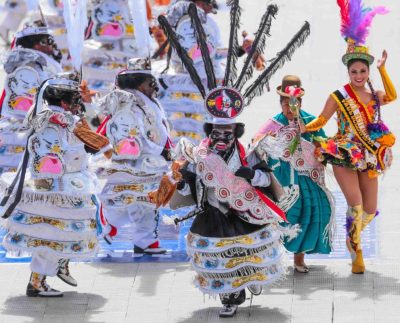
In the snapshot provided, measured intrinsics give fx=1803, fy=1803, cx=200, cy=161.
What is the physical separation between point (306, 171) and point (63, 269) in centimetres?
220

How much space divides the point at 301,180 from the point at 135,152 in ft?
5.15

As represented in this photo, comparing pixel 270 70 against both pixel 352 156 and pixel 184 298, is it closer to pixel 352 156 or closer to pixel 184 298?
pixel 352 156

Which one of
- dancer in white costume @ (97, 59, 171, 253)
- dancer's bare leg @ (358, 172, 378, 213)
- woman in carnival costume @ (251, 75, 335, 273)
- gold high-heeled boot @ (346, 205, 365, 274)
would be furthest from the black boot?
dancer's bare leg @ (358, 172, 378, 213)

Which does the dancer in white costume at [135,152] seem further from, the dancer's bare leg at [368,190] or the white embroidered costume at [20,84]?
the dancer's bare leg at [368,190]

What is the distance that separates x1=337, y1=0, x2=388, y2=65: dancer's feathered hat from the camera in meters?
15.0

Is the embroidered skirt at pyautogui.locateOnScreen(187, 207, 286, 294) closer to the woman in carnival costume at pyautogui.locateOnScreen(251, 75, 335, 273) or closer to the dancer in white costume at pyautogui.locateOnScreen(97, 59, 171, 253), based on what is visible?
the woman in carnival costume at pyautogui.locateOnScreen(251, 75, 335, 273)

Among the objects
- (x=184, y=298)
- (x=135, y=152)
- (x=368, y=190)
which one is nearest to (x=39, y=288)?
(x=184, y=298)

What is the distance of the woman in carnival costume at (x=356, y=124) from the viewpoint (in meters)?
15.0

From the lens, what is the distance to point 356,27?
15.0 metres

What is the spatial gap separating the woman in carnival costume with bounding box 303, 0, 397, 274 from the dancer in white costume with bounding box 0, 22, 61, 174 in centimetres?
313

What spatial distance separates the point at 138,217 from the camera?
16.2 meters

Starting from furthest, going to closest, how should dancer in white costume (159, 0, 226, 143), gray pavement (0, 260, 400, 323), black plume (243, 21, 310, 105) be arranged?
dancer in white costume (159, 0, 226, 143), gray pavement (0, 260, 400, 323), black plume (243, 21, 310, 105)

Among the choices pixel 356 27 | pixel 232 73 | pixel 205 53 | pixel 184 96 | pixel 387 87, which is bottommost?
pixel 184 96

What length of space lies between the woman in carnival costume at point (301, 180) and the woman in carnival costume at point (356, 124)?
0.14m
